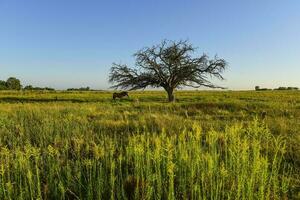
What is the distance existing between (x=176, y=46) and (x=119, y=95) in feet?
29.2

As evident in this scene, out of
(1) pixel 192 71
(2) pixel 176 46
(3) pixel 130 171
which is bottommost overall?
(3) pixel 130 171

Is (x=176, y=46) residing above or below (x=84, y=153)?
above

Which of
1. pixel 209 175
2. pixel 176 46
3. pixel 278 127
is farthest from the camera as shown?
pixel 176 46

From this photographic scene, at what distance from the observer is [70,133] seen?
32.6ft

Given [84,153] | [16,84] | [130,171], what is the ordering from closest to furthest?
[130,171] → [84,153] → [16,84]

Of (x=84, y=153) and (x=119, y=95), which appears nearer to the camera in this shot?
(x=84, y=153)

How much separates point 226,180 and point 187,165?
1.84ft

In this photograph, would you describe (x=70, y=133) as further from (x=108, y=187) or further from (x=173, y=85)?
(x=173, y=85)

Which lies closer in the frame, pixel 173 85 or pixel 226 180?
pixel 226 180

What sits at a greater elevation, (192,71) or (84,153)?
(192,71)

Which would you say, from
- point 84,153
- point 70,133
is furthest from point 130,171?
point 70,133

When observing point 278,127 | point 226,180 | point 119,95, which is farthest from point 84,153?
point 119,95

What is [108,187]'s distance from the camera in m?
5.22

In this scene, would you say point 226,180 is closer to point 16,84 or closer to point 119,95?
point 119,95
